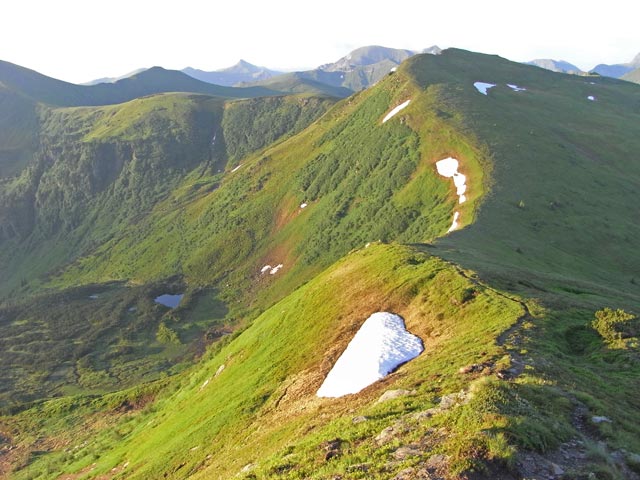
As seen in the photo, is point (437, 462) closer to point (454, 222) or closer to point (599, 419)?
point (599, 419)

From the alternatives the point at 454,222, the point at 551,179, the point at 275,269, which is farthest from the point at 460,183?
the point at 275,269

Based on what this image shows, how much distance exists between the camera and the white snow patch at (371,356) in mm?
26234

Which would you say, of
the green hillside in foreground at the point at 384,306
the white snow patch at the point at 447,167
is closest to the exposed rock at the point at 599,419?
the green hillside in foreground at the point at 384,306

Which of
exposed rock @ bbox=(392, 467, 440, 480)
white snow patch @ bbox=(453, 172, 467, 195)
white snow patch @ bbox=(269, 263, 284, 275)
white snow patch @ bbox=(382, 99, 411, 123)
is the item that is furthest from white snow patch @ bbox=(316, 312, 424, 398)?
white snow patch @ bbox=(382, 99, 411, 123)

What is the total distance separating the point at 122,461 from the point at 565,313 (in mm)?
35343

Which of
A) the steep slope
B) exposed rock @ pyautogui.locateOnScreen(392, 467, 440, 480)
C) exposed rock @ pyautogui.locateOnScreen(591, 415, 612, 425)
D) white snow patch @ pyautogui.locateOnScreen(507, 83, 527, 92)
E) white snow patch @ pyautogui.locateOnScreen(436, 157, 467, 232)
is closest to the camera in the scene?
exposed rock @ pyautogui.locateOnScreen(392, 467, 440, 480)

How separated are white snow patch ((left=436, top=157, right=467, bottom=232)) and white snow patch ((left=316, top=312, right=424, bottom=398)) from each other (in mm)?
43666

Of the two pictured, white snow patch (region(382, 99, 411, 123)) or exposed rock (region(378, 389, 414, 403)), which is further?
white snow patch (region(382, 99, 411, 123))

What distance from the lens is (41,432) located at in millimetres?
61281

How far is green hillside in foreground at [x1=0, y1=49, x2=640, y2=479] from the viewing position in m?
16.5

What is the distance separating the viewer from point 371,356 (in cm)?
2822

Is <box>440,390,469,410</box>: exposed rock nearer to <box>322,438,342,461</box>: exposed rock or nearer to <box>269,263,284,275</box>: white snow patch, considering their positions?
<box>322,438,342,461</box>: exposed rock

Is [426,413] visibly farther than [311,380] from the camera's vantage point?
No

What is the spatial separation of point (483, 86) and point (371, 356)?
137630 millimetres
